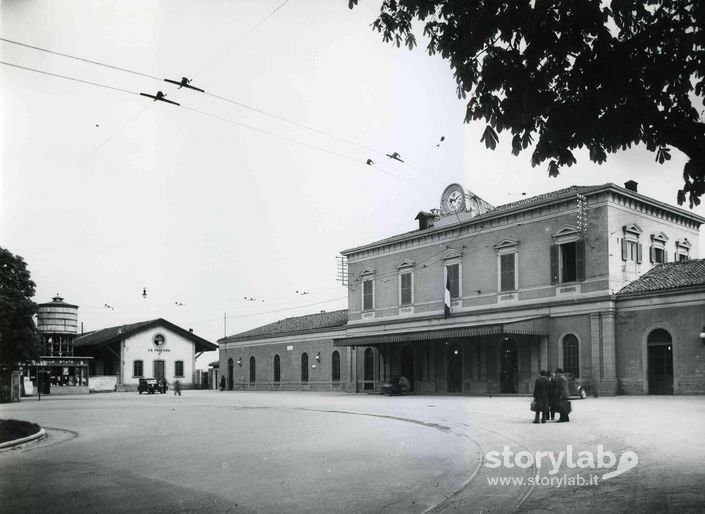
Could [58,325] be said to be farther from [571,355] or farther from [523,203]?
[571,355]

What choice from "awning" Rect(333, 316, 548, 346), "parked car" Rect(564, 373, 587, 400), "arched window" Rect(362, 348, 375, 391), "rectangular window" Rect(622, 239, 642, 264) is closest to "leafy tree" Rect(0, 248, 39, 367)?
"awning" Rect(333, 316, 548, 346)

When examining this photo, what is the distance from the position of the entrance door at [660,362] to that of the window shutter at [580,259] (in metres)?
3.63

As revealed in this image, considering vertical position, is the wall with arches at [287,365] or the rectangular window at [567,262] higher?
the rectangular window at [567,262]

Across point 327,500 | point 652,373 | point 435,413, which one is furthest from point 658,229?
point 327,500

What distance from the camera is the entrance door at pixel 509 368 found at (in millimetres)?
31719

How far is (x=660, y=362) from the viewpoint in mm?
27016

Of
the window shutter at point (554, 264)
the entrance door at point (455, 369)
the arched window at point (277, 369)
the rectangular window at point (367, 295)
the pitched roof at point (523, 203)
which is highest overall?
the pitched roof at point (523, 203)

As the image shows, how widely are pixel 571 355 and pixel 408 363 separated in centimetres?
1016

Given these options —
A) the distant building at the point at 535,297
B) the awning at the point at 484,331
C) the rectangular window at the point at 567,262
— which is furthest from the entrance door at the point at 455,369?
the rectangular window at the point at 567,262

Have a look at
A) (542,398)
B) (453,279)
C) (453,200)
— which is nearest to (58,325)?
(453,279)

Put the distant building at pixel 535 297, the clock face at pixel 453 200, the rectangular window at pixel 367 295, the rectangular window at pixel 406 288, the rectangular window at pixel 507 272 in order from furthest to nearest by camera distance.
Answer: the rectangular window at pixel 367 295
the rectangular window at pixel 406 288
the clock face at pixel 453 200
the rectangular window at pixel 507 272
the distant building at pixel 535 297

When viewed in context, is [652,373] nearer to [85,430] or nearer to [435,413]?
[435,413]

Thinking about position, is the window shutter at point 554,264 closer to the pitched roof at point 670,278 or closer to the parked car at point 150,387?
the pitched roof at point 670,278

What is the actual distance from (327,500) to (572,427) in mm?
8871
